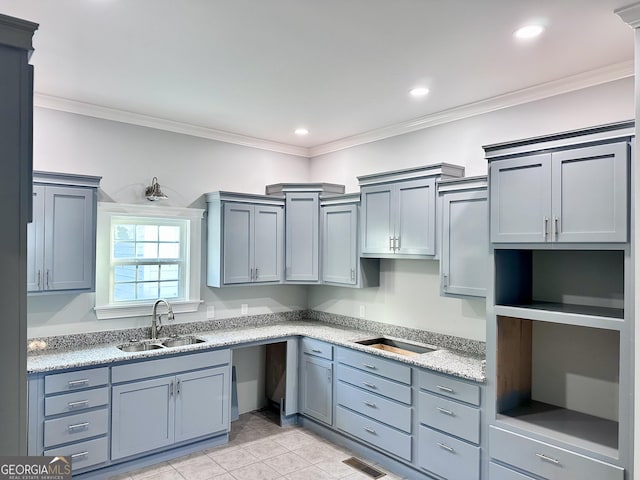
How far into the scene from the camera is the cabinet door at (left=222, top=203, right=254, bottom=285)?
4254 millimetres

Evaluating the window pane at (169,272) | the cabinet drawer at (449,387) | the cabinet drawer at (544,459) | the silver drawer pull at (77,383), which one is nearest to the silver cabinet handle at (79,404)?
the silver drawer pull at (77,383)

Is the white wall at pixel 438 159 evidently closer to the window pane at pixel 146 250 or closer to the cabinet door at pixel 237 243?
the cabinet door at pixel 237 243

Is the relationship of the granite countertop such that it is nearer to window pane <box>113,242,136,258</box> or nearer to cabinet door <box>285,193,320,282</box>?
cabinet door <box>285,193,320,282</box>

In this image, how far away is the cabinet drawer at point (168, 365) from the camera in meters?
3.32

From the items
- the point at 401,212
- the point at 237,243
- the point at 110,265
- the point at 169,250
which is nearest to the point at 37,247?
the point at 110,265

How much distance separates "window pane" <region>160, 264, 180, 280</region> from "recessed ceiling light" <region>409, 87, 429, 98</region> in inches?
106

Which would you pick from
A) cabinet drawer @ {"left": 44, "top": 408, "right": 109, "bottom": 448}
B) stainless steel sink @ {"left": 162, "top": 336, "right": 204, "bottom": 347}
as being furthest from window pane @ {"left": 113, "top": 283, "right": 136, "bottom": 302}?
cabinet drawer @ {"left": 44, "top": 408, "right": 109, "bottom": 448}

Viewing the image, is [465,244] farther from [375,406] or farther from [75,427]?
[75,427]

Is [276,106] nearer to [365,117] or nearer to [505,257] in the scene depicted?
[365,117]

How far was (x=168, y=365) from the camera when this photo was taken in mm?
3535

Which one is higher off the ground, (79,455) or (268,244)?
(268,244)

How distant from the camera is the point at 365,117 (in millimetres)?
4000

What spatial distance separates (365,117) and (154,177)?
6.60 ft

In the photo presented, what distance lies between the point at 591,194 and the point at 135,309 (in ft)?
11.8
